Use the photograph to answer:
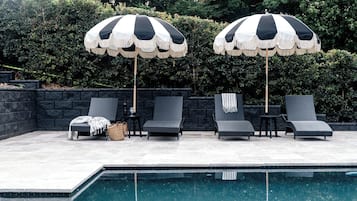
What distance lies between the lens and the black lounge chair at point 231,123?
392 inches

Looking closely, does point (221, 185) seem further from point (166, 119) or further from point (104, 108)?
point (104, 108)

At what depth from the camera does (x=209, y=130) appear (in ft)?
40.3

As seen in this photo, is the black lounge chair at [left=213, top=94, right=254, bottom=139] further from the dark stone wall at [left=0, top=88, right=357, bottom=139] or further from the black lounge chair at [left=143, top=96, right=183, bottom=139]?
the dark stone wall at [left=0, top=88, right=357, bottom=139]

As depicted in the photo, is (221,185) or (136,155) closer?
(221,185)

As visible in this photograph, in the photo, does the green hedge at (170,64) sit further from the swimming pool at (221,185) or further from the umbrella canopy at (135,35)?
the swimming pool at (221,185)

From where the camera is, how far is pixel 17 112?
11.0 meters

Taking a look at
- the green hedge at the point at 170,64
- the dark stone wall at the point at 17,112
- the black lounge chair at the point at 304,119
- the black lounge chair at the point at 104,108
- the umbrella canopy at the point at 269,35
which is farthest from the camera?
the green hedge at the point at 170,64

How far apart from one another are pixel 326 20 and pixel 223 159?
31.9 ft

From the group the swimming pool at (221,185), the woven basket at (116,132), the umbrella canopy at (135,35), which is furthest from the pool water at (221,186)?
the umbrella canopy at (135,35)

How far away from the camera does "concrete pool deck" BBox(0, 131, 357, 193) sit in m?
6.07

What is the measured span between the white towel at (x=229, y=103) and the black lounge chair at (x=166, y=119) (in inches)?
42.4

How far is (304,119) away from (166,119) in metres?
3.30

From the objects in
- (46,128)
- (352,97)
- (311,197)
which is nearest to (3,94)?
(46,128)

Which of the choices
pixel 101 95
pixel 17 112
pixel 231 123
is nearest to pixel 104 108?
pixel 101 95
